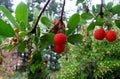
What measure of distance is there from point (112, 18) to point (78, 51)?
7.83 m

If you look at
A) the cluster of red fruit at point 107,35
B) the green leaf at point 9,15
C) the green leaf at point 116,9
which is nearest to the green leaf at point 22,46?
the green leaf at point 9,15

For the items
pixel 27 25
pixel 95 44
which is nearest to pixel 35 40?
pixel 27 25

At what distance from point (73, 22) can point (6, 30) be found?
0.58ft

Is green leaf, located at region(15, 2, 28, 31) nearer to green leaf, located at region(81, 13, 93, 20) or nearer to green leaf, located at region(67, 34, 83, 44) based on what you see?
green leaf, located at region(67, 34, 83, 44)

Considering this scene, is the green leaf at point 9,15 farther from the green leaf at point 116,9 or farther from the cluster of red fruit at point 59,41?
the green leaf at point 116,9

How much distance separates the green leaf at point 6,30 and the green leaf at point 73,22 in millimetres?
150

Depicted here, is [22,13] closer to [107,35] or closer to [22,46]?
[22,46]

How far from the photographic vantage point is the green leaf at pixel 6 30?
0.88m

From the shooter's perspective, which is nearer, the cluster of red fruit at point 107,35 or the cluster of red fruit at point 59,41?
the cluster of red fruit at point 59,41

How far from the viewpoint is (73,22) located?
3.11ft

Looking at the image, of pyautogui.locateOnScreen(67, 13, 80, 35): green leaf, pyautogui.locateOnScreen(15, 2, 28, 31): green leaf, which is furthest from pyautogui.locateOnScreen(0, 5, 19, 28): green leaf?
pyautogui.locateOnScreen(67, 13, 80, 35): green leaf

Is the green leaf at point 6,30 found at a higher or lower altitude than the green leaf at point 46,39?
higher

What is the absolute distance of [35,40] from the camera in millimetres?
939

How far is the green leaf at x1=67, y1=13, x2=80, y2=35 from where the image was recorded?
0.94m
